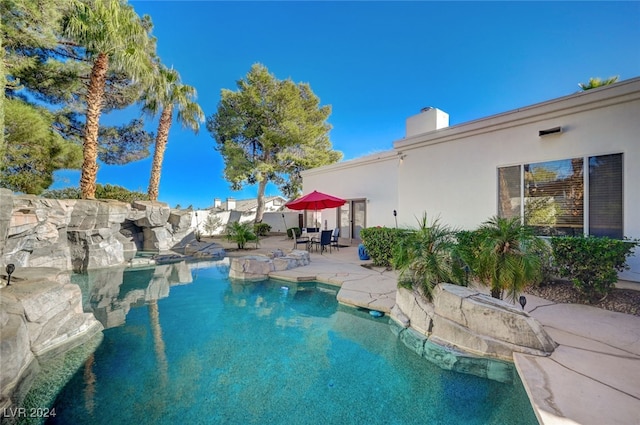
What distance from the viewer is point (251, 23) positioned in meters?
13.2

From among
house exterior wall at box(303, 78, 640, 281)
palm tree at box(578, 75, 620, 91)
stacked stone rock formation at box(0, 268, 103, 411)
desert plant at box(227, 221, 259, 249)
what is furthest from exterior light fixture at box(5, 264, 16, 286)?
palm tree at box(578, 75, 620, 91)

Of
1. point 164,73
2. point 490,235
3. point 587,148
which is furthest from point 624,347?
point 164,73

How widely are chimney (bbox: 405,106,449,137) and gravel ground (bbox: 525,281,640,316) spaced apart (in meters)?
5.72

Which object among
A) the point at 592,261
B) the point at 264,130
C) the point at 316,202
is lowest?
the point at 592,261

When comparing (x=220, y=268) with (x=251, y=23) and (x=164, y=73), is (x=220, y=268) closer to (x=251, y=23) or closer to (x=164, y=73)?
(x=164, y=73)

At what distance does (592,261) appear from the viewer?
462cm

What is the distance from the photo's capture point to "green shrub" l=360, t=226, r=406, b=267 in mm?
8117

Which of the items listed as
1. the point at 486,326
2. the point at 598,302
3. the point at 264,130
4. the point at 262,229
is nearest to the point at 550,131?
the point at 598,302

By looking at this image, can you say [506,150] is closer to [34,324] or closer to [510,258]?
[510,258]

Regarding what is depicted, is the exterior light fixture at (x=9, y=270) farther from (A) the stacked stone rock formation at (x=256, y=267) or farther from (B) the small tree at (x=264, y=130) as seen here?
(B) the small tree at (x=264, y=130)

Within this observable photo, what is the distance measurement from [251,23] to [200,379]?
597 inches

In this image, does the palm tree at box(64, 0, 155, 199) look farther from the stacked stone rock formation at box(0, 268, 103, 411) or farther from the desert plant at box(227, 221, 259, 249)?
the stacked stone rock formation at box(0, 268, 103, 411)

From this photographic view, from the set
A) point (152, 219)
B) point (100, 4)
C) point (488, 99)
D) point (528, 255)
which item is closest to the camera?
point (528, 255)

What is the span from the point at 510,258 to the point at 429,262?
1146mm
